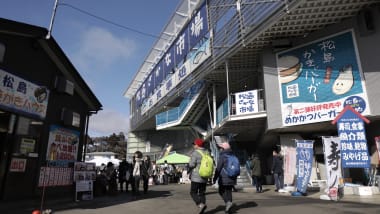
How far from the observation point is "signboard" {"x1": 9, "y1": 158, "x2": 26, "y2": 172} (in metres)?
8.46

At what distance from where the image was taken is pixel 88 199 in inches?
395

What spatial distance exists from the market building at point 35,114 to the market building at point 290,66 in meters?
7.94

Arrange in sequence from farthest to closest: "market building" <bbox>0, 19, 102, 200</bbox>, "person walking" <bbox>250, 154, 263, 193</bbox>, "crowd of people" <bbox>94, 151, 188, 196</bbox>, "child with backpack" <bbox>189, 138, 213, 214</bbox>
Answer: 1. "person walking" <bbox>250, 154, 263, 193</bbox>
2. "crowd of people" <bbox>94, 151, 188, 196</bbox>
3. "market building" <bbox>0, 19, 102, 200</bbox>
4. "child with backpack" <bbox>189, 138, 213, 214</bbox>

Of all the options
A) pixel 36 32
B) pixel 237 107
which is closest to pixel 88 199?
pixel 36 32

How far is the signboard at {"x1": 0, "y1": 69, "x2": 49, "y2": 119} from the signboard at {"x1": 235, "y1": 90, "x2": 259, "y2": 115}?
352 inches

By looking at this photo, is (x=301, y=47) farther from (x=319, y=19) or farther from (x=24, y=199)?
(x=24, y=199)

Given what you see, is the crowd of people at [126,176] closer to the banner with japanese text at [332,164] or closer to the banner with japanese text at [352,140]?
the banner with japanese text at [332,164]

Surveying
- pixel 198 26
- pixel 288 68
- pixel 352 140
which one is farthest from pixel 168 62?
pixel 352 140

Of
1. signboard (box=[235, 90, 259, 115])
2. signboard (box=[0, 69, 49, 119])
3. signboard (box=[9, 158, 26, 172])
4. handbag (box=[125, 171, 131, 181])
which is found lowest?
handbag (box=[125, 171, 131, 181])

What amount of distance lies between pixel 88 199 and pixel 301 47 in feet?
35.9

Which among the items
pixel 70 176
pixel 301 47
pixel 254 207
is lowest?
pixel 254 207

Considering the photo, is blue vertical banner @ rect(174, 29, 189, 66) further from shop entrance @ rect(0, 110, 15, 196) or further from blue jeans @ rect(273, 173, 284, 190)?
shop entrance @ rect(0, 110, 15, 196)

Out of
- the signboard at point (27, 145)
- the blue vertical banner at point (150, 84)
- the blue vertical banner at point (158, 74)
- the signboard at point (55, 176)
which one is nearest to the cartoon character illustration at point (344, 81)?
the signboard at point (55, 176)

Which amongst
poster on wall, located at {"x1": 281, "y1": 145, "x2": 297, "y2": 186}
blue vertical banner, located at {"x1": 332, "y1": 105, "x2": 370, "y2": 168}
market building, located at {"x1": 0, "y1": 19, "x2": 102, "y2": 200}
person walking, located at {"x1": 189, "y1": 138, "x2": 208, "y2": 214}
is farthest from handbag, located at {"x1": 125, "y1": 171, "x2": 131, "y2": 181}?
blue vertical banner, located at {"x1": 332, "y1": 105, "x2": 370, "y2": 168}
